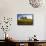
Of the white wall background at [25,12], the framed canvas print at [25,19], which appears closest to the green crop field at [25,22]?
the framed canvas print at [25,19]

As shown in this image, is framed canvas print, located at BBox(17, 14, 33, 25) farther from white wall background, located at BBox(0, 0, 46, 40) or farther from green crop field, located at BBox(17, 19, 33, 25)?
white wall background, located at BBox(0, 0, 46, 40)

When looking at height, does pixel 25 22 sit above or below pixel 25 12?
below

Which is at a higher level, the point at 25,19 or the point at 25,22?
the point at 25,19

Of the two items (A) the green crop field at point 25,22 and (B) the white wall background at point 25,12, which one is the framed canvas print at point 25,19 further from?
(B) the white wall background at point 25,12

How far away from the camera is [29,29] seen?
5.62 metres

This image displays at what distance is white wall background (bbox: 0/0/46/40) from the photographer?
559 centimetres

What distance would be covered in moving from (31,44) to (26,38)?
0.92m

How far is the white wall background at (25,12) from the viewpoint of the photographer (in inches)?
220

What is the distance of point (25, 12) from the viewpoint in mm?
5660

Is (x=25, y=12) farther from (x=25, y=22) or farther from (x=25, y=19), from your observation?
(x=25, y=22)

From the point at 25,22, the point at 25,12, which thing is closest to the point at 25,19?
the point at 25,22

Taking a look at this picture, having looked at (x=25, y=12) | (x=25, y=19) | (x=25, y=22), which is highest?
(x=25, y=12)

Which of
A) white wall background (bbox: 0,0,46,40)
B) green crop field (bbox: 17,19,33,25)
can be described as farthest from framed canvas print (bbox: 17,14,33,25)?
white wall background (bbox: 0,0,46,40)

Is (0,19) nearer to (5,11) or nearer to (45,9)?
(5,11)
